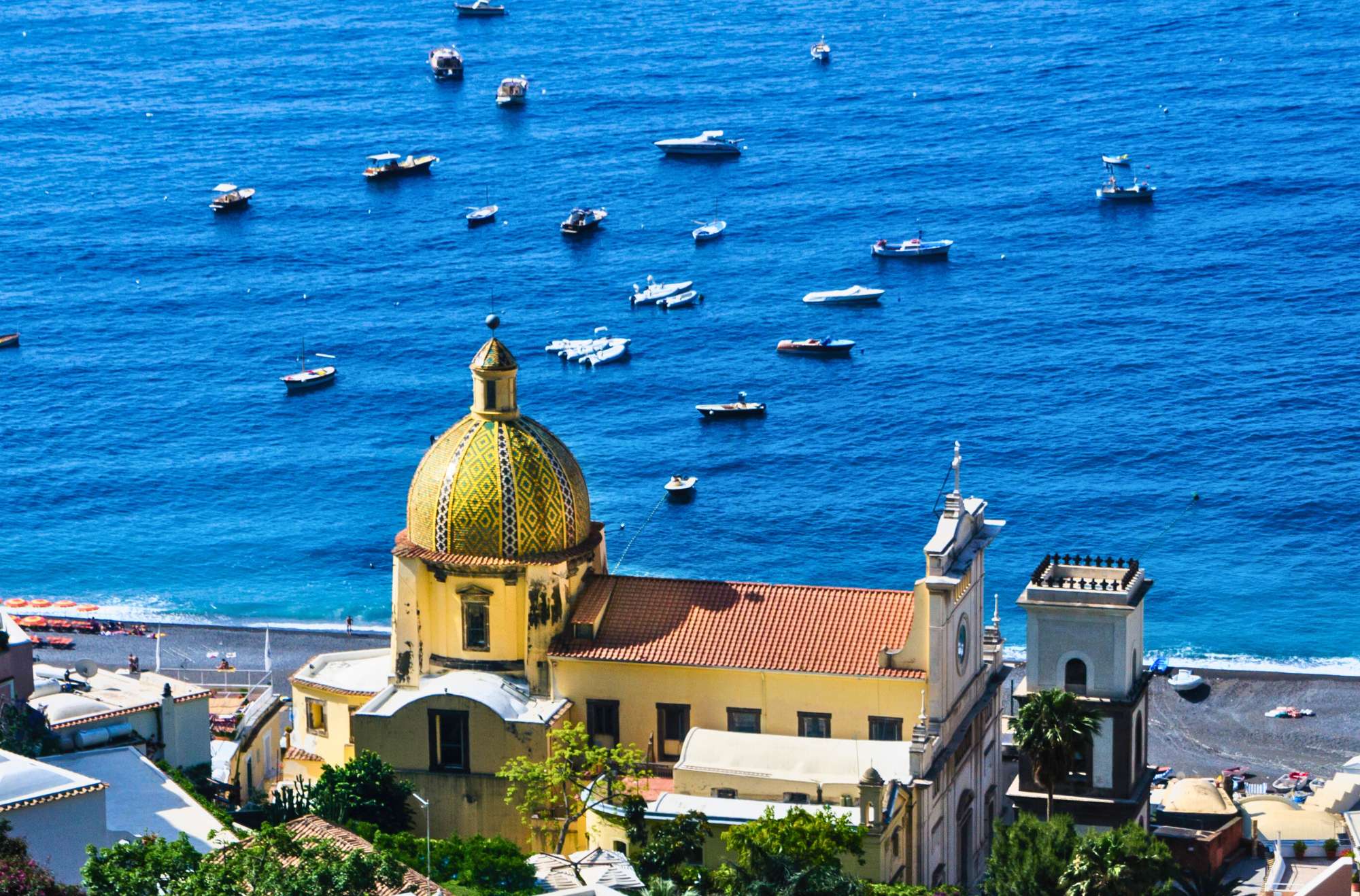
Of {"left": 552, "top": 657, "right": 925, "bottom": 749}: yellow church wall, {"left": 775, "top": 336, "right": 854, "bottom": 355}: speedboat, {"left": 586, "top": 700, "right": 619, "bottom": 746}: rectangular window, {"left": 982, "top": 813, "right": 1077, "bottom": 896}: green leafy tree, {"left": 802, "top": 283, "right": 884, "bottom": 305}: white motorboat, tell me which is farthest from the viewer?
{"left": 802, "top": 283, "right": 884, "bottom": 305}: white motorboat

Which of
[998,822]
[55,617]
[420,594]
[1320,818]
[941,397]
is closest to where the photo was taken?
[998,822]

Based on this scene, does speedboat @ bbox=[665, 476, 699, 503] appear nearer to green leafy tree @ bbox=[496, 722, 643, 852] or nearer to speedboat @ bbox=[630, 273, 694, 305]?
speedboat @ bbox=[630, 273, 694, 305]

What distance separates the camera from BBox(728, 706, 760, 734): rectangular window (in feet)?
279

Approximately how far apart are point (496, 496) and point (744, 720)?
10.5 meters

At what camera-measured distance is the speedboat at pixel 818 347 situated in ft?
605

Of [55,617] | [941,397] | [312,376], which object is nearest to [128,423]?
[312,376]

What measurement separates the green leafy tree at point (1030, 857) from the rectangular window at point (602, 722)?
14069 millimetres

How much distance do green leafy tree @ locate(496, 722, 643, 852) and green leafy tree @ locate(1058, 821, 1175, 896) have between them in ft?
48.1

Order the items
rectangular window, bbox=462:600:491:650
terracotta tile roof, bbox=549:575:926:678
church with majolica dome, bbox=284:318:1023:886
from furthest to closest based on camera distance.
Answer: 1. rectangular window, bbox=462:600:491:650
2. terracotta tile roof, bbox=549:575:926:678
3. church with majolica dome, bbox=284:318:1023:886

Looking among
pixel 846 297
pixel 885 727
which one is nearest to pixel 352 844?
pixel 885 727

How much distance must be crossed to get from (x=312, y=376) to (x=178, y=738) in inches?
3761

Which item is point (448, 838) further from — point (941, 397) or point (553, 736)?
point (941, 397)

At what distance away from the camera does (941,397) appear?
17538 centimetres

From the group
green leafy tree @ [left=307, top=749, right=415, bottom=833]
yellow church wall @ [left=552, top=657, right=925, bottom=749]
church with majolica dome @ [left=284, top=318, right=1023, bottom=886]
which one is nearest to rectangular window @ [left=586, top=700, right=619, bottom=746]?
church with majolica dome @ [left=284, top=318, right=1023, bottom=886]
